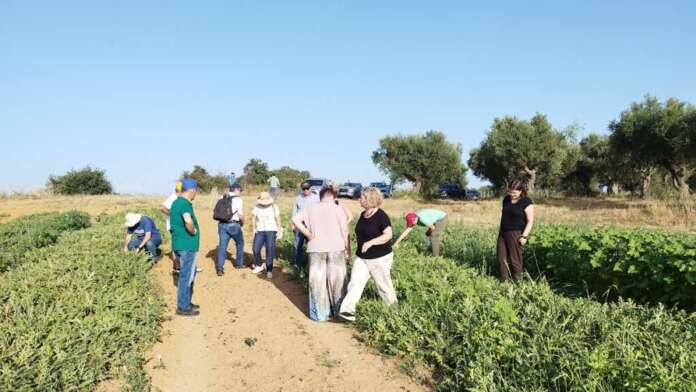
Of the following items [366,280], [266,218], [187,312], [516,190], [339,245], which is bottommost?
[187,312]

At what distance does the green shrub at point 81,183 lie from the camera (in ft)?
140

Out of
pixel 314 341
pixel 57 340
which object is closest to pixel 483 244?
pixel 314 341

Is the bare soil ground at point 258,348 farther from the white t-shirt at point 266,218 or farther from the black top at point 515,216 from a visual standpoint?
the black top at point 515,216

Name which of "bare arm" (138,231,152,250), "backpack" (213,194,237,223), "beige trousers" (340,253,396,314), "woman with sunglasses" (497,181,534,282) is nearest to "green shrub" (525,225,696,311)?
"woman with sunglasses" (497,181,534,282)

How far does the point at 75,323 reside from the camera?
485 centimetres

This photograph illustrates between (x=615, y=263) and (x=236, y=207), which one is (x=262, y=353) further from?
(x=615, y=263)

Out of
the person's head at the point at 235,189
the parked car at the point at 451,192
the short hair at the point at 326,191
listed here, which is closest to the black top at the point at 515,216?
the short hair at the point at 326,191

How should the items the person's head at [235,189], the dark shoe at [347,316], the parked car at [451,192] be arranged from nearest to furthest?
the dark shoe at [347,316] → the person's head at [235,189] → the parked car at [451,192]

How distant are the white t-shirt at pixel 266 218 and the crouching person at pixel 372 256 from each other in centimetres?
330

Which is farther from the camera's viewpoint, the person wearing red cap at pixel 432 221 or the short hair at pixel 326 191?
the person wearing red cap at pixel 432 221

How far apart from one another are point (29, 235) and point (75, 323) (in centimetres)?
940

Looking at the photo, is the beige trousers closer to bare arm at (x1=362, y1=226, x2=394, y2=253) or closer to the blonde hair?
bare arm at (x1=362, y1=226, x2=394, y2=253)

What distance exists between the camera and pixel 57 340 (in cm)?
439

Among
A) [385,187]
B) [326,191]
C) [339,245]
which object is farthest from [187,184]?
[385,187]
